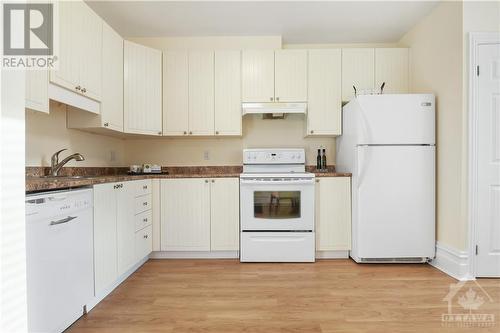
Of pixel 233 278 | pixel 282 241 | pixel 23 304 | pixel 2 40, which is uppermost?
pixel 2 40

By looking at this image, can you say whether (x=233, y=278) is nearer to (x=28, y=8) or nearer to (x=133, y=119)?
(x=133, y=119)

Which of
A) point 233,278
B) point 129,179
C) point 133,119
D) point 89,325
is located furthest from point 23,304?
point 133,119

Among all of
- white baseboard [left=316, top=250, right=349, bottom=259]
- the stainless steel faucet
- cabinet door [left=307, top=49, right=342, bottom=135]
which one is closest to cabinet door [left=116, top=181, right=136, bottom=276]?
the stainless steel faucet

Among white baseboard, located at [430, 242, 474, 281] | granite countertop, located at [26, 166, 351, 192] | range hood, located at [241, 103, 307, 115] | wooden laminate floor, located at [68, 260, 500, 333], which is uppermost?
range hood, located at [241, 103, 307, 115]

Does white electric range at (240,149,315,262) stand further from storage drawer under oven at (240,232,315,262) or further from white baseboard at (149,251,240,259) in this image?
white baseboard at (149,251,240,259)

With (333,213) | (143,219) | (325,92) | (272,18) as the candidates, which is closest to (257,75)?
(272,18)

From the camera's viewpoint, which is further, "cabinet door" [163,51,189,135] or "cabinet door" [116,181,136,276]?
"cabinet door" [163,51,189,135]

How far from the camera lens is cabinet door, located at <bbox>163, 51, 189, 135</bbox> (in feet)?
10.3

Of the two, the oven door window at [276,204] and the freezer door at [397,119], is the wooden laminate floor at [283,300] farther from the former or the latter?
the freezer door at [397,119]

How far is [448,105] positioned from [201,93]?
2420mm

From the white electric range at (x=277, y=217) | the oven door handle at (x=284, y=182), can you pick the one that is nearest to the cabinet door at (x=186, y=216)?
the white electric range at (x=277, y=217)

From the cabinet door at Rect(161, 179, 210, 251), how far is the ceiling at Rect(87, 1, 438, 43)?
65.9 inches

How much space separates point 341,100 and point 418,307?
6.90ft

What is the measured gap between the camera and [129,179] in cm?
241
